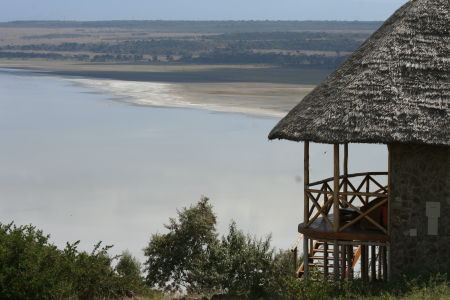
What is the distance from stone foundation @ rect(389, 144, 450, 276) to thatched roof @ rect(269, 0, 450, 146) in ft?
1.34

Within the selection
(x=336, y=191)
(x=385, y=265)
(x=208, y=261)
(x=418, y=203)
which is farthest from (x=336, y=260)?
(x=208, y=261)

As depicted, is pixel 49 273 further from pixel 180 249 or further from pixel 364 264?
pixel 364 264

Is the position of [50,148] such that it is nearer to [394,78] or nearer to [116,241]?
[116,241]

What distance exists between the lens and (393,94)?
57.8 feet

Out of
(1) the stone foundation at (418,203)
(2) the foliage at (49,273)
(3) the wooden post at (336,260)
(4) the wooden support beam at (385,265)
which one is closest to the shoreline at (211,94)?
(4) the wooden support beam at (385,265)

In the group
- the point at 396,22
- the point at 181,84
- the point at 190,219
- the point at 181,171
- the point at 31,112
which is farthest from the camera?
the point at 181,84

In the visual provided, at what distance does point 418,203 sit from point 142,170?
66.0ft

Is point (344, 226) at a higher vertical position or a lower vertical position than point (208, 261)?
higher

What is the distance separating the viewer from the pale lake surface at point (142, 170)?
26.9 m

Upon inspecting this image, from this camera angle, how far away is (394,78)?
17.8m

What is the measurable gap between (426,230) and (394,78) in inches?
102

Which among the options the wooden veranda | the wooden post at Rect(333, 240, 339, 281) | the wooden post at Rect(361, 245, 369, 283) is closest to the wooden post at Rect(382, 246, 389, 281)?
the wooden veranda

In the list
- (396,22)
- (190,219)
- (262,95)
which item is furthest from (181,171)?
(262,95)

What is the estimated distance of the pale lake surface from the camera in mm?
26875
